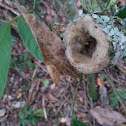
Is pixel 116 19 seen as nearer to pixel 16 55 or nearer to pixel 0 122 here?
pixel 16 55

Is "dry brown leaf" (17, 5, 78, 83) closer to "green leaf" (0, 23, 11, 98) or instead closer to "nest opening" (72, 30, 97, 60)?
"nest opening" (72, 30, 97, 60)

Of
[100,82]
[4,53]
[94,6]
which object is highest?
[94,6]

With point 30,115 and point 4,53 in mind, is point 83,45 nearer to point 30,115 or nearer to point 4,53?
point 4,53

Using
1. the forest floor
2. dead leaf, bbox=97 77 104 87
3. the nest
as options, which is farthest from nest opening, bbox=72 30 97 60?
dead leaf, bbox=97 77 104 87

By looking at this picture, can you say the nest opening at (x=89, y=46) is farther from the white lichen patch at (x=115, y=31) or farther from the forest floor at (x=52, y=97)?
the forest floor at (x=52, y=97)

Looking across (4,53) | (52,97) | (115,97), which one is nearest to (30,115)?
(52,97)

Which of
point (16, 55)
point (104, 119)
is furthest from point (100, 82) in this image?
point (16, 55)

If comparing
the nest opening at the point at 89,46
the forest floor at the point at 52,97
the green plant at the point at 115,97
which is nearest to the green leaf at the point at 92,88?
the forest floor at the point at 52,97
